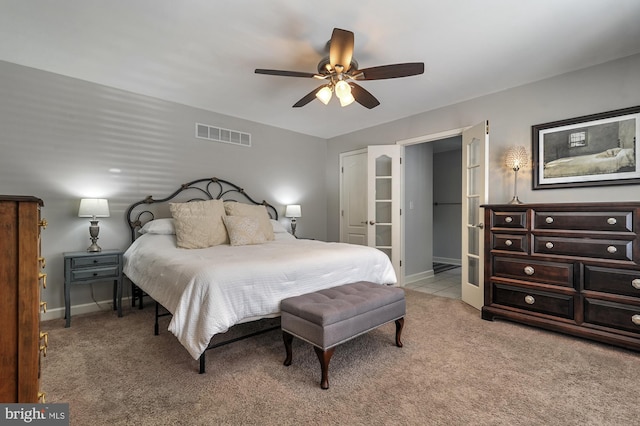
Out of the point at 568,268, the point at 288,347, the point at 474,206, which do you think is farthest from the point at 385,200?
the point at 288,347

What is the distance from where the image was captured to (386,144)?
4.71m

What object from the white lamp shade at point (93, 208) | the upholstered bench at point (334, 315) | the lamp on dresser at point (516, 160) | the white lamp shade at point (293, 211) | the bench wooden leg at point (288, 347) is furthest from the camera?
the white lamp shade at point (293, 211)

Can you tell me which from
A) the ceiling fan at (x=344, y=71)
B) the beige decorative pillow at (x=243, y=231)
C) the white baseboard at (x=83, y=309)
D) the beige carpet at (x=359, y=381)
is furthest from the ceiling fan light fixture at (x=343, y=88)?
the white baseboard at (x=83, y=309)

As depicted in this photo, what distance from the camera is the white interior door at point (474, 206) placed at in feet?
10.8

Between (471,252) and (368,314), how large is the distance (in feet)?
6.99

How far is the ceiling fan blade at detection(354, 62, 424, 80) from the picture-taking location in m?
2.30

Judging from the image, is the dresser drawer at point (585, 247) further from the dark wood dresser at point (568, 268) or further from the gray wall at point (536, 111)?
the gray wall at point (536, 111)

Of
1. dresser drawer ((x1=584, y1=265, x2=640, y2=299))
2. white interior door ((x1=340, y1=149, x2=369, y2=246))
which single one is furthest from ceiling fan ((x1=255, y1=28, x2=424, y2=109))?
white interior door ((x1=340, y1=149, x2=369, y2=246))

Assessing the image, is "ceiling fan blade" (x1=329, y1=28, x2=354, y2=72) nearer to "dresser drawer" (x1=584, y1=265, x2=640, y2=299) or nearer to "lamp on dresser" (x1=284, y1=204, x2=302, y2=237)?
"dresser drawer" (x1=584, y1=265, x2=640, y2=299)

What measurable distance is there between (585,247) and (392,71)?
7.12ft

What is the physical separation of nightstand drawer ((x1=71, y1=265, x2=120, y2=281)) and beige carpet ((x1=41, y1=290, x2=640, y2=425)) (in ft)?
1.73

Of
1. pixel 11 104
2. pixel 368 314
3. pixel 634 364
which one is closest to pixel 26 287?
pixel 368 314

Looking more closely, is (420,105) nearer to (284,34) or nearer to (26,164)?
(284,34)

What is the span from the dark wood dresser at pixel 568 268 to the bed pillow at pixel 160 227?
3453 millimetres
